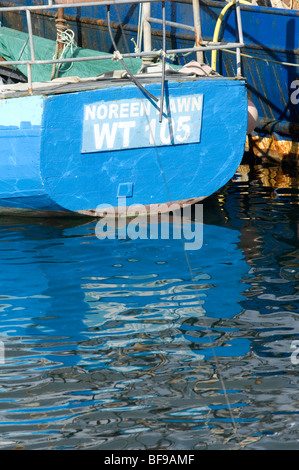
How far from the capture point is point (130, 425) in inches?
155

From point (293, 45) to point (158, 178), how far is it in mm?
3382

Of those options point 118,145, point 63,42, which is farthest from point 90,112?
point 63,42

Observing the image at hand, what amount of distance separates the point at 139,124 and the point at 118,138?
0.83 ft

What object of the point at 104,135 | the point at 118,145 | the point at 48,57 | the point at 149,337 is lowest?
the point at 149,337

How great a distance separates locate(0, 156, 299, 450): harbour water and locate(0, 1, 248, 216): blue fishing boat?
471 millimetres

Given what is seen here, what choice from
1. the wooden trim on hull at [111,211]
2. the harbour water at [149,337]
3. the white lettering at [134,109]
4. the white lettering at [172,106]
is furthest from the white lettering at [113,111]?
the harbour water at [149,337]

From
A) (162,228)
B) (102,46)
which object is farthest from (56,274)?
(102,46)

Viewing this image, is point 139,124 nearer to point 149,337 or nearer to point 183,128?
point 183,128

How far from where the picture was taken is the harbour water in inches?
155

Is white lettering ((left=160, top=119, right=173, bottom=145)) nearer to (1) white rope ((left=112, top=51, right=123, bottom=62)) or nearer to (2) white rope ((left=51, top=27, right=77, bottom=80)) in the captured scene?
(1) white rope ((left=112, top=51, right=123, bottom=62))

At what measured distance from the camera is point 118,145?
277 inches

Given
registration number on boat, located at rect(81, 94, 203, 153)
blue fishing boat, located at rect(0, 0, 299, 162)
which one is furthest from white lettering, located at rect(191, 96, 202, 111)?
blue fishing boat, located at rect(0, 0, 299, 162)

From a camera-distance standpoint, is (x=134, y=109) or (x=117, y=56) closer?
(x=117, y=56)

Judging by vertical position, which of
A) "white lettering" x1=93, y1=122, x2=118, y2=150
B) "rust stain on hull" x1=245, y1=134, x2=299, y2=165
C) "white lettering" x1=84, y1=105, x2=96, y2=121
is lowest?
"rust stain on hull" x1=245, y1=134, x2=299, y2=165
